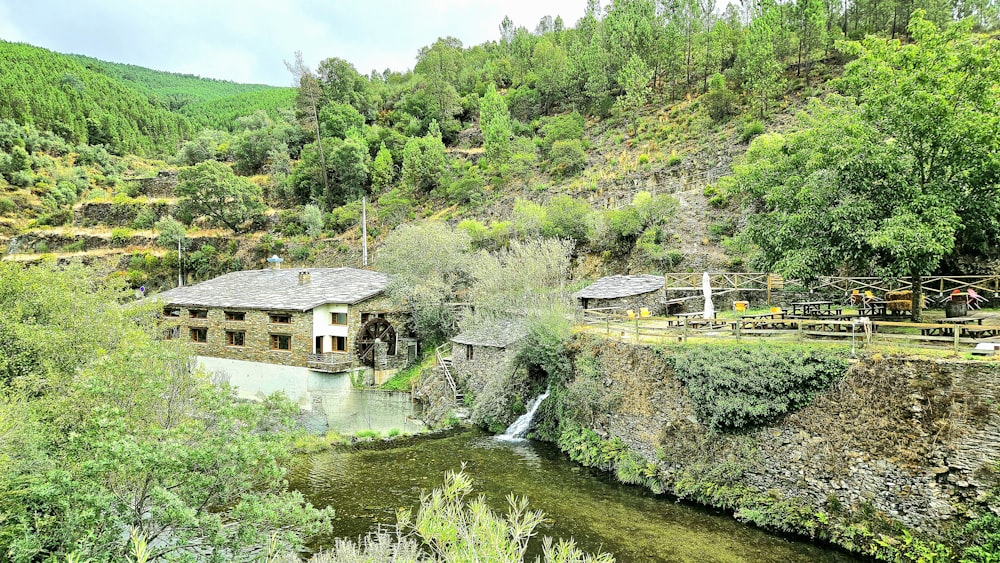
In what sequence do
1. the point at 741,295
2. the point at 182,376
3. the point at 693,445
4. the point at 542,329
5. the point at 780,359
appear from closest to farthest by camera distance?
the point at 182,376 → the point at 780,359 → the point at 693,445 → the point at 542,329 → the point at 741,295

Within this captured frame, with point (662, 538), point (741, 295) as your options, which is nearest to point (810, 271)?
point (662, 538)

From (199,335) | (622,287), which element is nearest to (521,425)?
(622,287)

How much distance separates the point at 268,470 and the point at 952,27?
64.6 ft

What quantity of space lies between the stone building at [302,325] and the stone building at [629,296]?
10.3m

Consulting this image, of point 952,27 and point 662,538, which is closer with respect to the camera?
point 662,538

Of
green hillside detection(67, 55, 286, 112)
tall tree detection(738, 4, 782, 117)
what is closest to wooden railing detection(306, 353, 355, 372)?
tall tree detection(738, 4, 782, 117)

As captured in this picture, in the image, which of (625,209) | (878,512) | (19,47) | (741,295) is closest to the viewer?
(878,512)

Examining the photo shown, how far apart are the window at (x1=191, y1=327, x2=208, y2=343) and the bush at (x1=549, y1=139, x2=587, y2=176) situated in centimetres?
3005

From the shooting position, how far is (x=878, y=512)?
11117 millimetres

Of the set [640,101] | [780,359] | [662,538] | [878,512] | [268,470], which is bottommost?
[662,538]

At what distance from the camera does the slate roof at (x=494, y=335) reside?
2286cm

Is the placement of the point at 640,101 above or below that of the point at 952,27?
above

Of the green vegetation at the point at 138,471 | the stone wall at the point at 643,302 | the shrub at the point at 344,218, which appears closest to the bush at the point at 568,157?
the shrub at the point at 344,218

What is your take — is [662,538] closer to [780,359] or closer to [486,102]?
[780,359]
